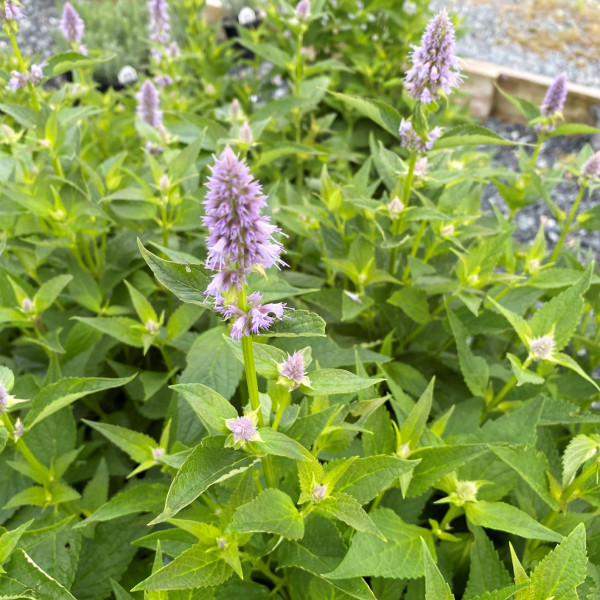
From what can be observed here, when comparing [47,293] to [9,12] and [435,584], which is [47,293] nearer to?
[9,12]

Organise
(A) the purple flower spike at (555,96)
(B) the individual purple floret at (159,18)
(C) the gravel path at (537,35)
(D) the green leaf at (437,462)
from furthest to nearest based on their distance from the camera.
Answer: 1. (C) the gravel path at (537,35)
2. (B) the individual purple floret at (159,18)
3. (A) the purple flower spike at (555,96)
4. (D) the green leaf at (437,462)

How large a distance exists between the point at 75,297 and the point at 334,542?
55.0 inches

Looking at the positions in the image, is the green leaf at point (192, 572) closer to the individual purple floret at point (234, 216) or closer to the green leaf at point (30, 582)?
the green leaf at point (30, 582)

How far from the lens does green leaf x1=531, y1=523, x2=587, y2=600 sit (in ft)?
3.88

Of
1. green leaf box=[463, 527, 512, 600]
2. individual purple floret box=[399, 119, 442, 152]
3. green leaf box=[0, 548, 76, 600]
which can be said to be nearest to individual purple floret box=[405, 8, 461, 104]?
individual purple floret box=[399, 119, 442, 152]

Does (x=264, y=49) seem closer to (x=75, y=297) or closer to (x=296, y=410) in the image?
(x=75, y=297)

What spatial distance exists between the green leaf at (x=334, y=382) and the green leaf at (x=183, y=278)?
1.06 feet

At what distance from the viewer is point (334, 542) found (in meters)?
1.40

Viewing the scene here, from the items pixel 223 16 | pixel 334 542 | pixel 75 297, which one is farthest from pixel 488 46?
pixel 334 542

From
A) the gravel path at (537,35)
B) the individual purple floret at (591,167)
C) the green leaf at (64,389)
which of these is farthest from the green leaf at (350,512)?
the gravel path at (537,35)

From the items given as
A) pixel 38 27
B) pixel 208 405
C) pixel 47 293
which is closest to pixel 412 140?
pixel 208 405

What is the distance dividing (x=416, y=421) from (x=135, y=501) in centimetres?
84

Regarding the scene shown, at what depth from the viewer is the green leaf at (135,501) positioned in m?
1.50

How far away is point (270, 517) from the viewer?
1205 mm
